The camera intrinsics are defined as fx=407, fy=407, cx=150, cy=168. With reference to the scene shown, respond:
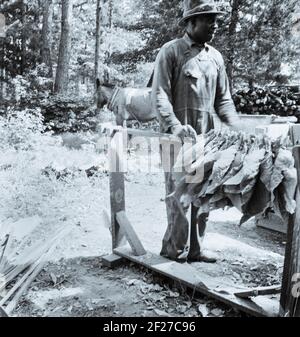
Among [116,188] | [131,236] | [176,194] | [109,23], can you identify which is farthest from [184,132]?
[109,23]

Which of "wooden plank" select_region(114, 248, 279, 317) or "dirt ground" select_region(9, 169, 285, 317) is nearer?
"wooden plank" select_region(114, 248, 279, 317)

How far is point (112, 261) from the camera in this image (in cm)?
393

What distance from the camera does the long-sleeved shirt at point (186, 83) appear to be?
11.2 feet

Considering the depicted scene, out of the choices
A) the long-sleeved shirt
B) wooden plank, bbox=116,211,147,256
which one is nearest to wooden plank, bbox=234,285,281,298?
wooden plank, bbox=116,211,147,256

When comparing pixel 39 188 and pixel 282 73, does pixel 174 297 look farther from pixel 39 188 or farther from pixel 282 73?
pixel 282 73

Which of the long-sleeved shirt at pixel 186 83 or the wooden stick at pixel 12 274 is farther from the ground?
the long-sleeved shirt at pixel 186 83

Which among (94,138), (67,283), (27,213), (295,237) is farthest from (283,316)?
(94,138)

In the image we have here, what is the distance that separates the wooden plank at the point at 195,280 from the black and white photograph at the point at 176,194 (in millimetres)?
13

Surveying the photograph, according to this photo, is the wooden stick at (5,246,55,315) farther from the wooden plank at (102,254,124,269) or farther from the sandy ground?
the wooden plank at (102,254,124,269)

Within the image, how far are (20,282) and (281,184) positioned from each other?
242 centimetres

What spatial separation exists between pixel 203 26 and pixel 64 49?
953 cm

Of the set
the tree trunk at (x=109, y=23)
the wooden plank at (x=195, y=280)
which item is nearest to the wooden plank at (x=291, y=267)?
the wooden plank at (x=195, y=280)

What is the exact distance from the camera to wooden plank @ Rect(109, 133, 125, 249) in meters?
3.95

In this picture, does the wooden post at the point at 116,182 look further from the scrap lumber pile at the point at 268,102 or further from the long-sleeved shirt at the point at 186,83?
the scrap lumber pile at the point at 268,102
